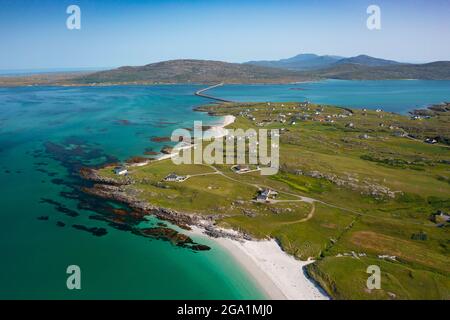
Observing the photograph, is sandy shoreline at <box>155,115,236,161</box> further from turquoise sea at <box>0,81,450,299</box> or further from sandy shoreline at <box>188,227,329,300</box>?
sandy shoreline at <box>188,227,329,300</box>

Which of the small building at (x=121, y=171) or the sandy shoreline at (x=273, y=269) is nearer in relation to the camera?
the sandy shoreline at (x=273, y=269)

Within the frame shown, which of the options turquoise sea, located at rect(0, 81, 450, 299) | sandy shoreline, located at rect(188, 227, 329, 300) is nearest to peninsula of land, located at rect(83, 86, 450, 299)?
sandy shoreline, located at rect(188, 227, 329, 300)

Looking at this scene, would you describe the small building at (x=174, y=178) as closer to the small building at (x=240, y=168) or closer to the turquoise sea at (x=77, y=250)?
the small building at (x=240, y=168)

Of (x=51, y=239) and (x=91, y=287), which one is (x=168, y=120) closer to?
(x=51, y=239)

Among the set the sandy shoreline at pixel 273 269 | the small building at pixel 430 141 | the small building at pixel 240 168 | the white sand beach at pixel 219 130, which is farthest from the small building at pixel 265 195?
the small building at pixel 430 141

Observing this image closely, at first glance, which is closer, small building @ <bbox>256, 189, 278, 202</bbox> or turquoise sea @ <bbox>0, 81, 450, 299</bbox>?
turquoise sea @ <bbox>0, 81, 450, 299</bbox>

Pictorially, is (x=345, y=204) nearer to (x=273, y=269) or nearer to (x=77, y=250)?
(x=273, y=269)
